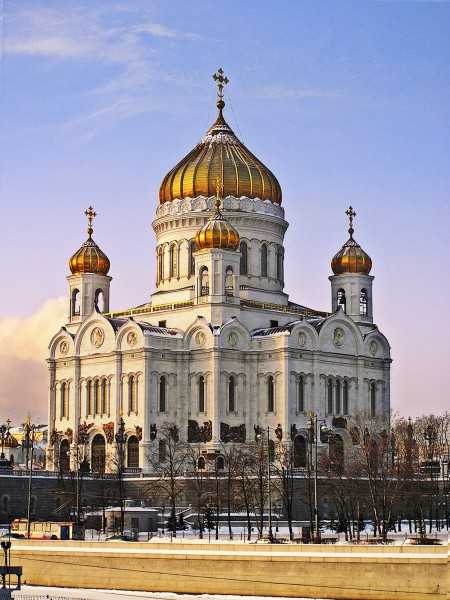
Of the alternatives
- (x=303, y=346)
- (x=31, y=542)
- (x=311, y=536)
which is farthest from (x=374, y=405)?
(x=31, y=542)

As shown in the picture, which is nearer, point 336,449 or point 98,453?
point 336,449

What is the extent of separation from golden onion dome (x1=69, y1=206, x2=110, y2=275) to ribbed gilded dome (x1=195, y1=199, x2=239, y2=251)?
1034 centimetres

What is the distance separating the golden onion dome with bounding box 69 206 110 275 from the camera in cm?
10462

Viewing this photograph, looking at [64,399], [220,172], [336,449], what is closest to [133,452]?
[64,399]

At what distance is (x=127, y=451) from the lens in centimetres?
9525

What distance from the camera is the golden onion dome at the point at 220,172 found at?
337ft

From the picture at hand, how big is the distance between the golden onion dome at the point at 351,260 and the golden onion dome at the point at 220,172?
19.4ft

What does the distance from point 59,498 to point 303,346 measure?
1959 cm

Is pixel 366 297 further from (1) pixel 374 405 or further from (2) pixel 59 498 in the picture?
(2) pixel 59 498

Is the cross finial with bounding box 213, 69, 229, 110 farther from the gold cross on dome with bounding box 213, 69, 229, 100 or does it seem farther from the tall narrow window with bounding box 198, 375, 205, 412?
the tall narrow window with bounding box 198, 375, 205, 412

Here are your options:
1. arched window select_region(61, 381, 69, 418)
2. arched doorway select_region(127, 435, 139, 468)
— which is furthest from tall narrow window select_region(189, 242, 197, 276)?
arched doorway select_region(127, 435, 139, 468)

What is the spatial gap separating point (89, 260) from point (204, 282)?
10475 millimetres

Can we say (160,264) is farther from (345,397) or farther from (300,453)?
(300,453)

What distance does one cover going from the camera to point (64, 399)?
102 m
